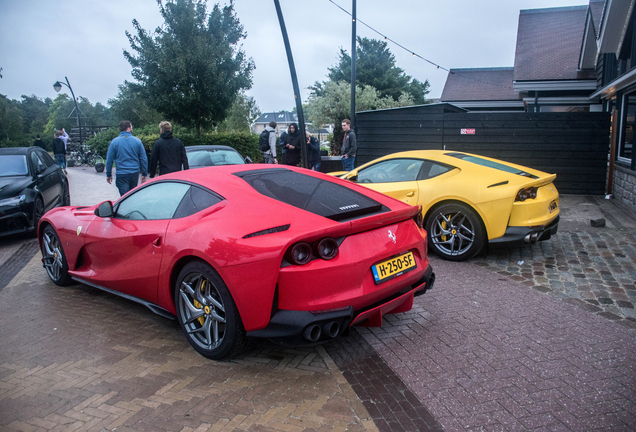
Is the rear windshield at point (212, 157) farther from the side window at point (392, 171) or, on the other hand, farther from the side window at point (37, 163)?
the side window at point (392, 171)

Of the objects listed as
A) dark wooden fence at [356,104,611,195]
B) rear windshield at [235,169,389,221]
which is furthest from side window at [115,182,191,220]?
dark wooden fence at [356,104,611,195]

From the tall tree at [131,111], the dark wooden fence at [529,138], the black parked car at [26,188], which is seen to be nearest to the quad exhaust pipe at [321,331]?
the black parked car at [26,188]

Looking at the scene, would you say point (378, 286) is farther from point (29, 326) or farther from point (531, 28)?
point (531, 28)

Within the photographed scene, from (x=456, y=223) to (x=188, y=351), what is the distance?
12.3 feet

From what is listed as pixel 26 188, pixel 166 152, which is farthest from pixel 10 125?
pixel 166 152

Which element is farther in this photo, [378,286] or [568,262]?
[568,262]

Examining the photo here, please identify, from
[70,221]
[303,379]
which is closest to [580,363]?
[303,379]

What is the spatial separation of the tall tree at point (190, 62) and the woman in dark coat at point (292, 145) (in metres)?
11.2

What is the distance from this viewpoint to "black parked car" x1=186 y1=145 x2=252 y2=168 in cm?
983

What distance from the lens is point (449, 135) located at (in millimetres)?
12281

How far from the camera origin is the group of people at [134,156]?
812cm

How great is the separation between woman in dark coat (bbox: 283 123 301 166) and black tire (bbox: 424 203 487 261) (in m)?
6.38

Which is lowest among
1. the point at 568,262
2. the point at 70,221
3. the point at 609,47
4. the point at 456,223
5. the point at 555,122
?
the point at 568,262

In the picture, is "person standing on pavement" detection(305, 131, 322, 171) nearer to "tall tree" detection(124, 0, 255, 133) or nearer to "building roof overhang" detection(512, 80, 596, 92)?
"building roof overhang" detection(512, 80, 596, 92)
